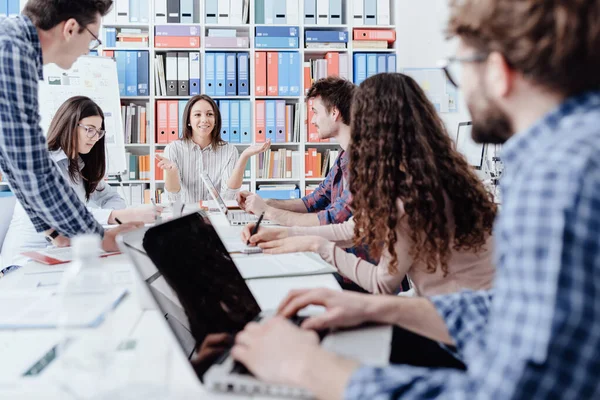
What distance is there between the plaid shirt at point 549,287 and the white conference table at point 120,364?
0.32 meters

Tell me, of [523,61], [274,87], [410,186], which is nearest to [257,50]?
[274,87]

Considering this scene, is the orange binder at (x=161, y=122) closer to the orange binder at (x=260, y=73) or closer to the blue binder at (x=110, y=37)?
the blue binder at (x=110, y=37)

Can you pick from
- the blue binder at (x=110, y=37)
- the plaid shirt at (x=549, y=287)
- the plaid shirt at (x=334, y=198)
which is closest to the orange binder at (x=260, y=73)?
the blue binder at (x=110, y=37)

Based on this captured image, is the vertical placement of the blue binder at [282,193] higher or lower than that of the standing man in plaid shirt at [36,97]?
lower

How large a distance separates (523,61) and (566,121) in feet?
0.27

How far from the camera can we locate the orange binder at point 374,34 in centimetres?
412

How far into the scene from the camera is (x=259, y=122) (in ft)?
13.3

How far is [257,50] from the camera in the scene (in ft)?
13.2

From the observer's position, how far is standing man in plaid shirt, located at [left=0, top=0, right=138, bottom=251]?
1392 mm

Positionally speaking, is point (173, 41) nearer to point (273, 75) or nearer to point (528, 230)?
point (273, 75)

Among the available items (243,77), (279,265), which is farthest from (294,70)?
(279,265)

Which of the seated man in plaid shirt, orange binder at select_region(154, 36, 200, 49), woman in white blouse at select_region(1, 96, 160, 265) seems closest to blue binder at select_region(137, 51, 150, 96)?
orange binder at select_region(154, 36, 200, 49)

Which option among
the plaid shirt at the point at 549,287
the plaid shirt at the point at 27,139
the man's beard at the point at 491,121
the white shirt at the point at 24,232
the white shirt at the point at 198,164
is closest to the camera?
the plaid shirt at the point at 549,287

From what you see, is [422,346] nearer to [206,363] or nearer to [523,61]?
[206,363]
